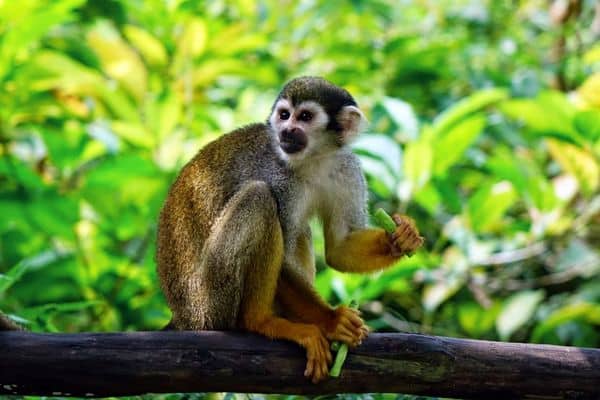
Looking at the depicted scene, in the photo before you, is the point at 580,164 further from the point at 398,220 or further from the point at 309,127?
the point at 309,127

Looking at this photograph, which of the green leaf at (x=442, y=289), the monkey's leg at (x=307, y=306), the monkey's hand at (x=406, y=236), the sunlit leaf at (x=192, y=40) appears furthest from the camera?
the sunlit leaf at (x=192, y=40)

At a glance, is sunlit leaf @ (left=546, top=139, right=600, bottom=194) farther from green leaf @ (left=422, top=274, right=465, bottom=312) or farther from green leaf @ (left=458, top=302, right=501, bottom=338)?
green leaf @ (left=458, top=302, right=501, bottom=338)

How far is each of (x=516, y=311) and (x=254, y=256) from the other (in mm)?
2898

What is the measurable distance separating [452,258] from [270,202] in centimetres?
281

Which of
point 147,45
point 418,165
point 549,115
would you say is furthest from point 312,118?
point 147,45

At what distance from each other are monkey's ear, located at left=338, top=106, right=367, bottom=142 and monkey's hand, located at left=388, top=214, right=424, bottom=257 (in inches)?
18.5

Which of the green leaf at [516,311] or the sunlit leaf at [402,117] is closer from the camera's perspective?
the sunlit leaf at [402,117]

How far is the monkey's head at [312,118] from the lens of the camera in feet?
11.6

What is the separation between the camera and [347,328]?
9.89ft

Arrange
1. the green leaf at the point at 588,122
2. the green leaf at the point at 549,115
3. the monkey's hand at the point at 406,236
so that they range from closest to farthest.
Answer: the monkey's hand at the point at 406,236 → the green leaf at the point at 588,122 → the green leaf at the point at 549,115

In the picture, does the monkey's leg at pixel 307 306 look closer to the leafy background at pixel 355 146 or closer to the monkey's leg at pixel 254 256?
the monkey's leg at pixel 254 256

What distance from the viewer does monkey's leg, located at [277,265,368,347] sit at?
312 cm

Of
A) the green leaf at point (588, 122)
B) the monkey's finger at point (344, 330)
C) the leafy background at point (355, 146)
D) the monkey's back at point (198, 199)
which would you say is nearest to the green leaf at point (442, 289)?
the leafy background at point (355, 146)

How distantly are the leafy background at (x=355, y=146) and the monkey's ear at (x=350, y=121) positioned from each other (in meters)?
1.09
